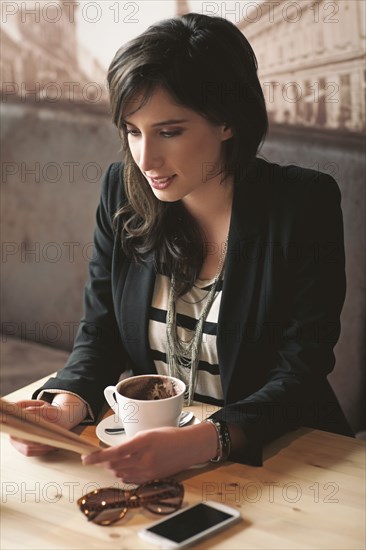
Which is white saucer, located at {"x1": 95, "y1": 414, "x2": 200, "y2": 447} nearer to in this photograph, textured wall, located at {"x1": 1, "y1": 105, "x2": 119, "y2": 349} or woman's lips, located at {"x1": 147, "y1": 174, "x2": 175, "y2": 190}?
woman's lips, located at {"x1": 147, "y1": 174, "x2": 175, "y2": 190}

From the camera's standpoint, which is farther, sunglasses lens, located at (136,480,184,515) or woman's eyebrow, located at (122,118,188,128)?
woman's eyebrow, located at (122,118,188,128)

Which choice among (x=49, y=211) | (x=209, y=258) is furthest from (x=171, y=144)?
(x=49, y=211)

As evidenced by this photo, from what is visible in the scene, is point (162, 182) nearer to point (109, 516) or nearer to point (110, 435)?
point (110, 435)

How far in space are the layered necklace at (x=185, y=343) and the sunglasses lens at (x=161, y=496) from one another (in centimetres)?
42

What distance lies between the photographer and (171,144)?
1.33m

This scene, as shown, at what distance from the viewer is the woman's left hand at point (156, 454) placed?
1.04 meters

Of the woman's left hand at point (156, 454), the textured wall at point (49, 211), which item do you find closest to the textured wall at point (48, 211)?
the textured wall at point (49, 211)

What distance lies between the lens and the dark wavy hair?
1296mm

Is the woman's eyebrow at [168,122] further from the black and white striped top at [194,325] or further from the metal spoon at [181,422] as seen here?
the metal spoon at [181,422]

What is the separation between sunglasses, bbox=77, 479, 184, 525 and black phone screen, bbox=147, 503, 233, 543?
0.09ft

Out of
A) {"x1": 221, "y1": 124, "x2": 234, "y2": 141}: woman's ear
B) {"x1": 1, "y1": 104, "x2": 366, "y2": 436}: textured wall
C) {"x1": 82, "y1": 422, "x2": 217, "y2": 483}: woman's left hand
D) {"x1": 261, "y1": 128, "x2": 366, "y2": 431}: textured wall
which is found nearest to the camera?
{"x1": 82, "y1": 422, "x2": 217, "y2": 483}: woman's left hand

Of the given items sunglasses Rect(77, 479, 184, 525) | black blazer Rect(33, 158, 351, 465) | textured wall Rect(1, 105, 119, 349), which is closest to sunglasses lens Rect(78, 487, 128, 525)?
sunglasses Rect(77, 479, 184, 525)

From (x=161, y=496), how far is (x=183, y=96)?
668 millimetres

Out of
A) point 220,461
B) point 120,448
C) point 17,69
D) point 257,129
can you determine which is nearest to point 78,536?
point 120,448
